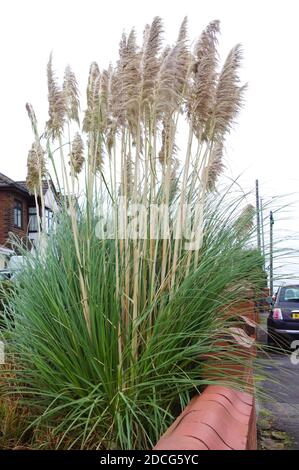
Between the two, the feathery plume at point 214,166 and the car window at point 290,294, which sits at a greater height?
the feathery plume at point 214,166

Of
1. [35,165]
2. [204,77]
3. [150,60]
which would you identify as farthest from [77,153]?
[204,77]

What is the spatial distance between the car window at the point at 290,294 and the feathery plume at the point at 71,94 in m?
8.21

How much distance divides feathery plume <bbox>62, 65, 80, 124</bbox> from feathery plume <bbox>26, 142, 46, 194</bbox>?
0.31m

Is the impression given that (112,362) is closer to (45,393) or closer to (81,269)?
(45,393)

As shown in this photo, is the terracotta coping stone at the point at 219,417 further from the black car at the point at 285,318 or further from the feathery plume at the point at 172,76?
the black car at the point at 285,318

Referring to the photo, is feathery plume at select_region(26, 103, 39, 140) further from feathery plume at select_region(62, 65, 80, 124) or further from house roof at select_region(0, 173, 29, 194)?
house roof at select_region(0, 173, 29, 194)

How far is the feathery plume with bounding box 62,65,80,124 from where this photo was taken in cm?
369

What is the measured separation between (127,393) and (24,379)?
0.60 meters

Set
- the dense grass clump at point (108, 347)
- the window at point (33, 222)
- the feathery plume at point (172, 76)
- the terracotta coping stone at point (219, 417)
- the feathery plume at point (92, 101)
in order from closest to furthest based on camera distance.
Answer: the terracotta coping stone at point (219, 417), the dense grass clump at point (108, 347), the feathery plume at point (172, 76), the feathery plume at point (92, 101), the window at point (33, 222)

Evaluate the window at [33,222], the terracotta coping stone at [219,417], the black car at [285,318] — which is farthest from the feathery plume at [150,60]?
the black car at [285,318]

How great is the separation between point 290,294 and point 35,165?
28.1 feet

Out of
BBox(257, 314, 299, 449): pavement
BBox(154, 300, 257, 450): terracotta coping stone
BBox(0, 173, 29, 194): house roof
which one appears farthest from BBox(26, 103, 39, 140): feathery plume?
BBox(0, 173, 29, 194): house roof

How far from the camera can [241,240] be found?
3.69 metres

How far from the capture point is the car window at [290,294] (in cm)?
→ 1112
